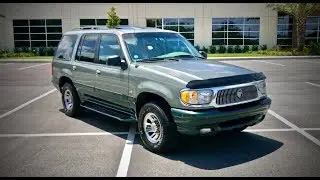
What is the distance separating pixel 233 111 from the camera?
529 centimetres

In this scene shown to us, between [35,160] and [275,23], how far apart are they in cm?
3191

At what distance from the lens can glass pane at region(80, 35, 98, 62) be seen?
7.23m

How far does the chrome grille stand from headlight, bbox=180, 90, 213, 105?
0.55ft

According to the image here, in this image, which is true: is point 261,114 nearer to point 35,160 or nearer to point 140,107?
point 140,107

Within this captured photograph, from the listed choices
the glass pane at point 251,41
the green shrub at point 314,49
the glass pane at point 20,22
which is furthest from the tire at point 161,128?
the glass pane at point 20,22

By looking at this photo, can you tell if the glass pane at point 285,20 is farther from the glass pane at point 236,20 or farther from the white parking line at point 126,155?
the white parking line at point 126,155

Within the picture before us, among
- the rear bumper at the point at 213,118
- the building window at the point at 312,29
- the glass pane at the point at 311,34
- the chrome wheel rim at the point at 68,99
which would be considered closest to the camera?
the rear bumper at the point at 213,118

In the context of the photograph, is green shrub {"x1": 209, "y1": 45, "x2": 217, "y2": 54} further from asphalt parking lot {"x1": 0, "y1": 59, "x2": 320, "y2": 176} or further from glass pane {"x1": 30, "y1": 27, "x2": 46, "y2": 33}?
asphalt parking lot {"x1": 0, "y1": 59, "x2": 320, "y2": 176}

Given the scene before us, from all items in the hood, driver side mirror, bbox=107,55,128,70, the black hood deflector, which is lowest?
the black hood deflector

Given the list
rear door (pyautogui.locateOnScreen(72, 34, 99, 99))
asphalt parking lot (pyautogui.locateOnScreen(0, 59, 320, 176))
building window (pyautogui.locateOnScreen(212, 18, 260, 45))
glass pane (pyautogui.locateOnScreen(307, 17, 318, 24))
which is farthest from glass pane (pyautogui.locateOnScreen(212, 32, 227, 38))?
rear door (pyautogui.locateOnScreen(72, 34, 99, 99))

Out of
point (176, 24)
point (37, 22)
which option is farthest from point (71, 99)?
point (37, 22)

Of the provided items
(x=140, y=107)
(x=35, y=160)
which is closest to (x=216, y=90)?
(x=140, y=107)

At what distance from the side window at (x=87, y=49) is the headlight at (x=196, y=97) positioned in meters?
2.74

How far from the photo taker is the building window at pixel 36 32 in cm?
3281
